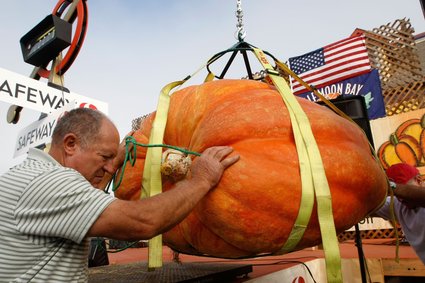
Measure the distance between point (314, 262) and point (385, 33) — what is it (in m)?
10.00

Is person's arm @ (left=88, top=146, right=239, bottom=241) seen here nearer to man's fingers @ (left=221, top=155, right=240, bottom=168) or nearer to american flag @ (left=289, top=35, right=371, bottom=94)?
man's fingers @ (left=221, top=155, right=240, bottom=168)

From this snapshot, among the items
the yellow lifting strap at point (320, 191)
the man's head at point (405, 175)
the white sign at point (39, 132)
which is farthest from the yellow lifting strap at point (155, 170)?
the white sign at point (39, 132)

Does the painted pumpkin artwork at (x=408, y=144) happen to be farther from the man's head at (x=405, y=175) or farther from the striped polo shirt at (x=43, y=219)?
the striped polo shirt at (x=43, y=219)

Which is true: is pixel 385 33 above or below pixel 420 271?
above

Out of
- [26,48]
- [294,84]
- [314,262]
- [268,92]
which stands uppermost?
[294,84]

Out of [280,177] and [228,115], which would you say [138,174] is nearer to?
[228,115]

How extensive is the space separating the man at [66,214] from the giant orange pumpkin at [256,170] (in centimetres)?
9

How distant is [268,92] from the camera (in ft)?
4.59

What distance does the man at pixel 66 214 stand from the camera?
109 cm

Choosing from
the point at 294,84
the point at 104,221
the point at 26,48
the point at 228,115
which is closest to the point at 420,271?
the point at 228,115

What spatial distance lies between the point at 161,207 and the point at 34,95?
3.55 m

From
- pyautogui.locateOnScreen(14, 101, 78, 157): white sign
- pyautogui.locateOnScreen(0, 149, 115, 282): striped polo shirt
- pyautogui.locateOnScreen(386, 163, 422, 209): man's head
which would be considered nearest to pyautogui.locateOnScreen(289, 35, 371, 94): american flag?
pyautogui.locateOnScreen(386, 163, 422, 209): man's head

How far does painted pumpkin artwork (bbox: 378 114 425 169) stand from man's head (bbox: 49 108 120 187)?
7463 mm

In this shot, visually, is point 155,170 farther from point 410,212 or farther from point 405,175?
point 410,212
